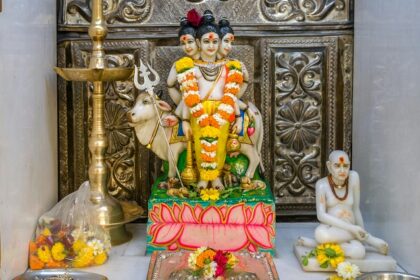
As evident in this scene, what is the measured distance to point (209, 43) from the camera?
2951 mm

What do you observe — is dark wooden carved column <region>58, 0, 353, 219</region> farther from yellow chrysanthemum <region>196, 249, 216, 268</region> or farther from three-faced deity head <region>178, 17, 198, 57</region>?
yellow chrysanthemum <region>196, 249, 216, 268</region>

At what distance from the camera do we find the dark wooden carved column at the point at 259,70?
343cm

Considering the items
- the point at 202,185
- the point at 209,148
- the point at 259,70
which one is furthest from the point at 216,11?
the point at 202,185

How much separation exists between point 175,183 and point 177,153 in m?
0.14

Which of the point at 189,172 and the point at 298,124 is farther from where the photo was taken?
the point at 298,124

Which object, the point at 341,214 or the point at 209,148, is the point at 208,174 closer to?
the point at 209,148

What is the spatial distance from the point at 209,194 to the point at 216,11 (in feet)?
3.52

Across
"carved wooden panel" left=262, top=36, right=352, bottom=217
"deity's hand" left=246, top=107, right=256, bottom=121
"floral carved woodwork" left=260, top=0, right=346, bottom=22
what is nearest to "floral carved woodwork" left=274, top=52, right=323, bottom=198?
"carved wooden panel" left=262, top=36, right=352, bottom=217

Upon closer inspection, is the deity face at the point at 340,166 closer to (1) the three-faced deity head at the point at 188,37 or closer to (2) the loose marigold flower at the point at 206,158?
(2) the loose marigold flower at the point at 206,158

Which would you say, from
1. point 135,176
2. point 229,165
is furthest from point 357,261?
point 135,176

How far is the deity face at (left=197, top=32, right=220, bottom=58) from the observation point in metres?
2.94

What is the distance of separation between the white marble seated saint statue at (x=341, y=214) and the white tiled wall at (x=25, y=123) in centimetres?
123

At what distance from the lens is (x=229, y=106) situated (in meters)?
2.92

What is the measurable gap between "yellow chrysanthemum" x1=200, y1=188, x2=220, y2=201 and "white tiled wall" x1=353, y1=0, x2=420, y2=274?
783mm
